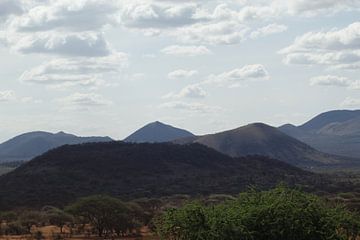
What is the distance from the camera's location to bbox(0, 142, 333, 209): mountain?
108m

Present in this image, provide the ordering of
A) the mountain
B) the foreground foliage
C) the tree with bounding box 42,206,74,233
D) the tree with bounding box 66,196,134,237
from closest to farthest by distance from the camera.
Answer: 1. the foreground foliage
2. the tree with bounding box 66,196,134,237
3. the tree with bounding box 42,206,74,233
4. the mountain

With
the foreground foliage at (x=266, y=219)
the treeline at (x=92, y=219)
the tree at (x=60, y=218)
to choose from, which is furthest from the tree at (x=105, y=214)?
the foreground foliage at (x=266, y=219)

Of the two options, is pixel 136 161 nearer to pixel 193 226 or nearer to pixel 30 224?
pixel 30 224

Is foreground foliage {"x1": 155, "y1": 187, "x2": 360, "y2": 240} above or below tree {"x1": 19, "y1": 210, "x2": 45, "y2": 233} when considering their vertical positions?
above

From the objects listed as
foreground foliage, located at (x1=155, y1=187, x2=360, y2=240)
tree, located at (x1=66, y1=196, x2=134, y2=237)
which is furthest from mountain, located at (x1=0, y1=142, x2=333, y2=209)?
foreground foliage, located at (x1=155, y1=187, x2=360, y2=240)

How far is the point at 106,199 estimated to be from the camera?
60844mm

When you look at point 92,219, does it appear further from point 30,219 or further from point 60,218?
point 30,219

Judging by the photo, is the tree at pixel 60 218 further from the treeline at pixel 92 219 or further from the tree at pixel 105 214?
the tree at pixel 105 214

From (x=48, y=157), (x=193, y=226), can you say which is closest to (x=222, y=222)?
(x=193, y=226)

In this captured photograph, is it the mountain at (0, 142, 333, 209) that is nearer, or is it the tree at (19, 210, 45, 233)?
the tree at (19, 210, 45, 233)

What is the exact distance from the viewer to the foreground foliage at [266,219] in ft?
83.8

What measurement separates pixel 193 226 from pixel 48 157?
115 meters

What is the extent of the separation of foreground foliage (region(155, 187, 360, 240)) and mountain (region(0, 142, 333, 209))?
2502 inches

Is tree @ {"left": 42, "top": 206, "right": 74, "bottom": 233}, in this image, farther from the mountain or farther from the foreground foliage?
the foreground foliage
